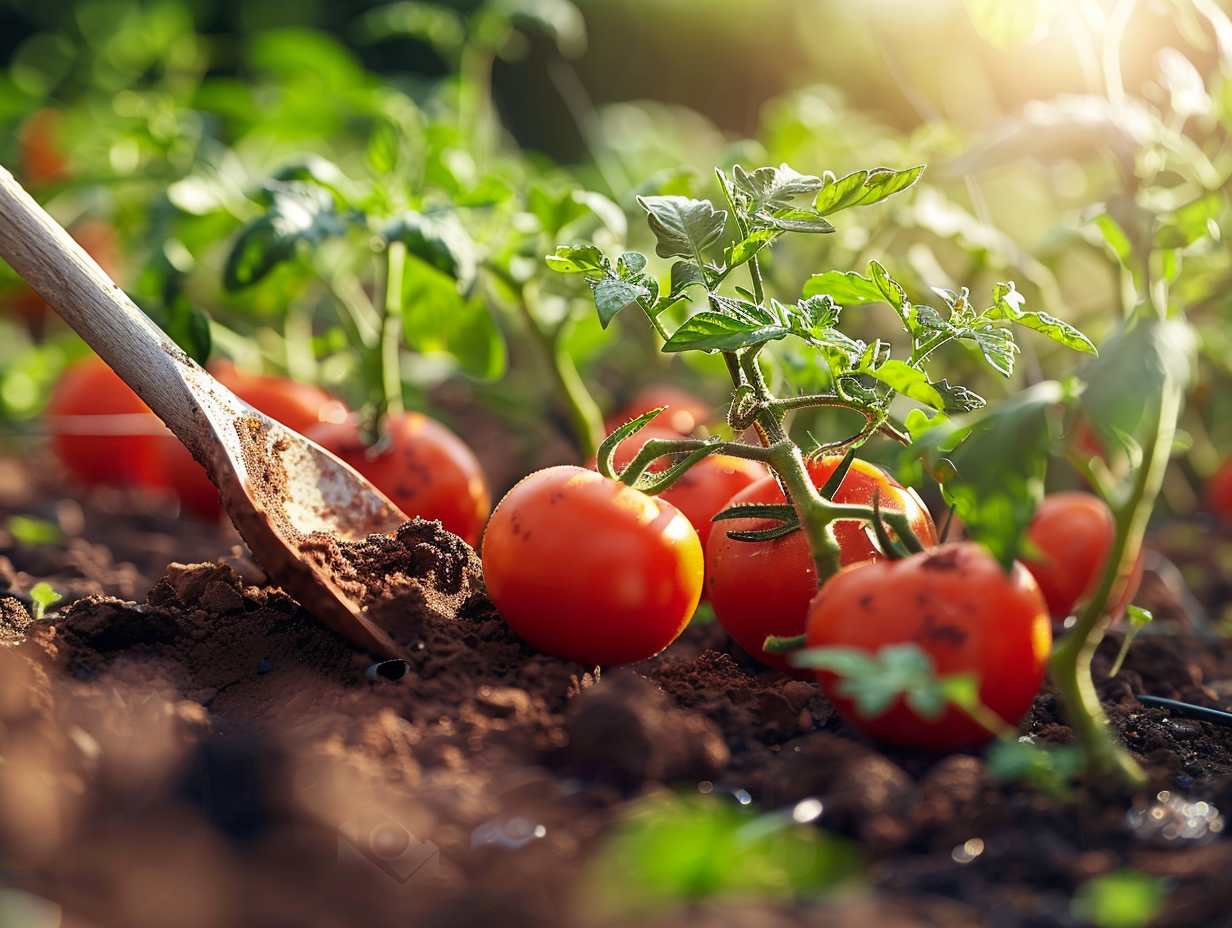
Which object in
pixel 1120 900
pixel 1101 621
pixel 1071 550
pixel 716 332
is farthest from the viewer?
pixel 1071 550

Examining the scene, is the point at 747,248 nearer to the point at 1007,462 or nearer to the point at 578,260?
the point at 578,260

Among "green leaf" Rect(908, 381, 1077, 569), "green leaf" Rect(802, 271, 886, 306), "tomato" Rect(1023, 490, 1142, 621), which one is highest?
"green leaf" Rect(802, 271, 886, 306)

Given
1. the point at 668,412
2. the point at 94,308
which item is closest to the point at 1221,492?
the point at 668,412

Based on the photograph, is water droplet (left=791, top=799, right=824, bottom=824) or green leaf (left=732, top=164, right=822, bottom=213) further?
green leaf (left=732, top=164, right=822, bottom=213)

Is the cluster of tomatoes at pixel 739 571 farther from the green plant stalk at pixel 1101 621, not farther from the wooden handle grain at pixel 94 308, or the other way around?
the wooden handle grain at pixel 94 308

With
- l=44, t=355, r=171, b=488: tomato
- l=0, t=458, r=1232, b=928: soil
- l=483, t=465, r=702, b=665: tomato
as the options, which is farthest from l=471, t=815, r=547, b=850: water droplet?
l=44, t=355, r=171, b=488: tomato

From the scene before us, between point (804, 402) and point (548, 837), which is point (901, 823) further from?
point (804, 402)

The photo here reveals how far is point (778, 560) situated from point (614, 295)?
1.18 ft

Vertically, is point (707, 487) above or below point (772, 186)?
below

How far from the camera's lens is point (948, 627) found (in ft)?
3.26

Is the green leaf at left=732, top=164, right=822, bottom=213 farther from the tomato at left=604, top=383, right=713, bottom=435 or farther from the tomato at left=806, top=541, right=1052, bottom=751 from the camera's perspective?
the tomato at left=604, top=383, right=713, bottom=435

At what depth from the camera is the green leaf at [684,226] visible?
1.16m

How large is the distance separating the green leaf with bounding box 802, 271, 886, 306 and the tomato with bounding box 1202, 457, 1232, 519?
163 centimetres

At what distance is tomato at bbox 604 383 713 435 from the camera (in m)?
1.83
